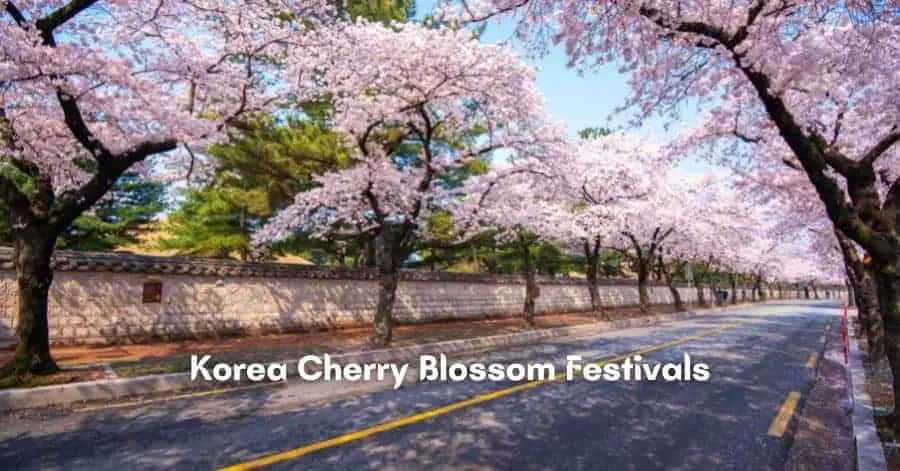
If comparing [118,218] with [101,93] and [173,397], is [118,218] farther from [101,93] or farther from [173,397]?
[173,397]

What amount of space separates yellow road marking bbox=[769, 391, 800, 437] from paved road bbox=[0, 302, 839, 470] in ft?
0.14

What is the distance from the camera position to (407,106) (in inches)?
516

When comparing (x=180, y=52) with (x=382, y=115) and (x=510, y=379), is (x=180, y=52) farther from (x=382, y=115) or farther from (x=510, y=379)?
(x=510, y=379)

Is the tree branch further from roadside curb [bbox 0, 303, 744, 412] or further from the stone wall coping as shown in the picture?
the stone wall coping

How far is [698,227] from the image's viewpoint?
30328mm

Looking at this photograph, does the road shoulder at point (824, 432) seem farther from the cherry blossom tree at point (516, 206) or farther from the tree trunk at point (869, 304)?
the cherry blossom tree at point (516, 206)

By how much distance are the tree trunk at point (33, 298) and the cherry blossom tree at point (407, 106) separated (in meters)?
6.72

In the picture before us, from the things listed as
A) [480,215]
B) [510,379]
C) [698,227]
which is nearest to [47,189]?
[510,379]

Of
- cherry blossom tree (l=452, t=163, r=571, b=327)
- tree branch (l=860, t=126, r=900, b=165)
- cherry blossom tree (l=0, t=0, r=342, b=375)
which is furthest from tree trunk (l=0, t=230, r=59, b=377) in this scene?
tree branch (l=860, t=126, r=900, b=165)

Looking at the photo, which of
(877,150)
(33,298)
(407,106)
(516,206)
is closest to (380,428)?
(33,298)

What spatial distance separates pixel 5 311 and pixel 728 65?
15917mm

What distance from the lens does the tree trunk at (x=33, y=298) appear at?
26.4 feet

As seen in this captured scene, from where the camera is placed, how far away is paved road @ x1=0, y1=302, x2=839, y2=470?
4824mm

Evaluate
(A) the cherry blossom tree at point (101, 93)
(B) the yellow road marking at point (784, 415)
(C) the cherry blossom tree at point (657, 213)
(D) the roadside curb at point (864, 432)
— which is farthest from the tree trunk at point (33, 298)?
(C) the cherry blossom tree at point (657, 213)
